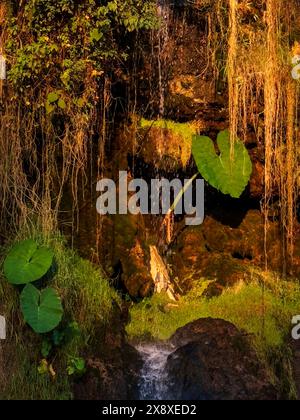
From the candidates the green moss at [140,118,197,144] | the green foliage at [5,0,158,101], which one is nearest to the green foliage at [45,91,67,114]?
the green foliage at [5,0,158,101]

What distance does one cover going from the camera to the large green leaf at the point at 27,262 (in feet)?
16.3

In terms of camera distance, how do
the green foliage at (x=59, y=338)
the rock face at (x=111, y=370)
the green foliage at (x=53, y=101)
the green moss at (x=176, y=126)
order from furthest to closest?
the green moss at (x=176, y=126) < the green foliage at (x=53, y=101) < the green foliage at (x=59, y=338) < the rock face at (x=111, y=370)

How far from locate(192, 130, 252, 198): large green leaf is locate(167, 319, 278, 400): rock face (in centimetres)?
131

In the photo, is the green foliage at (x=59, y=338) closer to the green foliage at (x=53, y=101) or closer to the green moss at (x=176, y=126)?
the green foliage at (x=53, y=101)

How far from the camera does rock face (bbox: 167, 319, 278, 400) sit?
15.0ft

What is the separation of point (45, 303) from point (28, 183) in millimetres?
1240

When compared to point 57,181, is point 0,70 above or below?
above

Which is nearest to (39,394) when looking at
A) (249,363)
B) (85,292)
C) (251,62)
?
(85,292)

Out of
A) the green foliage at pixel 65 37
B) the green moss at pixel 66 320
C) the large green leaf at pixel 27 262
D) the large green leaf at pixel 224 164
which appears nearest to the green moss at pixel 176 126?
the large green leaf at pixel 224 164

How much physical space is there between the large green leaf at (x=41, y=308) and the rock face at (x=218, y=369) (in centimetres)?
96

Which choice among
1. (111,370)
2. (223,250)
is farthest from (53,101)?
(111,370)

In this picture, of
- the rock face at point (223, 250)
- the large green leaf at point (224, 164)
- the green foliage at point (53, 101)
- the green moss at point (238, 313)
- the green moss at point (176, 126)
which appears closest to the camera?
the green moss at point (238, 313)

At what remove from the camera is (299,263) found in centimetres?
632

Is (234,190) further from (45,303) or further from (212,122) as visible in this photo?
(45,303)
